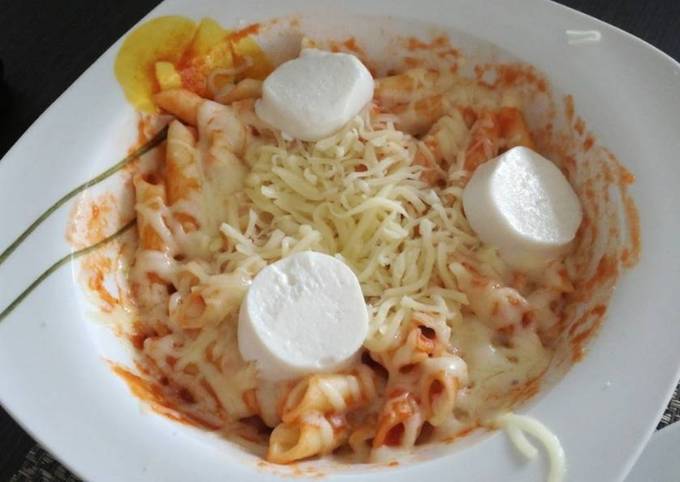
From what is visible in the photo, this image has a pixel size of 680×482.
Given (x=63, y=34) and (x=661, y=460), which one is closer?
(x=661, y=460)

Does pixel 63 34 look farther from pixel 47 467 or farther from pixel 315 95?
pixel 47 467

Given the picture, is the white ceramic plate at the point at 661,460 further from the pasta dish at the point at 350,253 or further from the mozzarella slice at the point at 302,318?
the mozzarella slice at the point at 302,318

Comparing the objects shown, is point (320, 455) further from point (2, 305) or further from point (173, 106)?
point (173, 106)

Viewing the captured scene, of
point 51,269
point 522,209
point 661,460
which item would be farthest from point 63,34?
point 661,460

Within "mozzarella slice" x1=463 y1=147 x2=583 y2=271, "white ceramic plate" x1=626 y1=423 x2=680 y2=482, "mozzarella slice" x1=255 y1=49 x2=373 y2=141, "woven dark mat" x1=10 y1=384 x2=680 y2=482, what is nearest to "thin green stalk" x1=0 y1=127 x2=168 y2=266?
"mozzarella slice" x1=255 y1=49 x2=373 y2=141

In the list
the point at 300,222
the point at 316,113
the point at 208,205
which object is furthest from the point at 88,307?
the point at 316,113

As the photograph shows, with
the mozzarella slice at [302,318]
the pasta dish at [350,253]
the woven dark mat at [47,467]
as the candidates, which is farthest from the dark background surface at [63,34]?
the mozzarella slice at [302,318]

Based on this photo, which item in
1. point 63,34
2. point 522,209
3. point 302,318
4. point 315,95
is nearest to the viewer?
point 302,318
